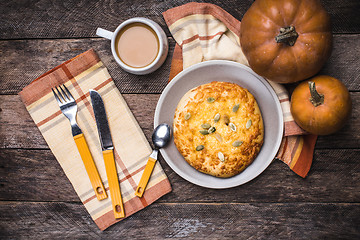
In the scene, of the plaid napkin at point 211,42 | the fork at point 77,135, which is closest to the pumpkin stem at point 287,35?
the plaid napkin at point 211,42

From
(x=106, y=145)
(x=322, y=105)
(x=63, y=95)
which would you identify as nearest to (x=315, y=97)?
(x=322, y=105)

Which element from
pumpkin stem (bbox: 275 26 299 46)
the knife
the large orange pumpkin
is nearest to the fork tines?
the knife

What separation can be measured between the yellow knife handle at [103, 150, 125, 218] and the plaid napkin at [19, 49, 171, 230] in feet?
0.10

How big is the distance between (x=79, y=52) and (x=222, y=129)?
38.6 inches

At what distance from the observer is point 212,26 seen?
5.81ft

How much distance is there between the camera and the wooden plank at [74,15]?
5.93 feet

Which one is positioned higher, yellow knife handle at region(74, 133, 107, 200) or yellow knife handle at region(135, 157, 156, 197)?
yellow knife handle at region(74, 133, 107, 200)

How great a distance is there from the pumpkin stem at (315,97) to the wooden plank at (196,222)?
2.18 ft

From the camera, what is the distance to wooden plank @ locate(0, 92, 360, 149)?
5.82 ft

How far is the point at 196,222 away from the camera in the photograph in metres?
1.87

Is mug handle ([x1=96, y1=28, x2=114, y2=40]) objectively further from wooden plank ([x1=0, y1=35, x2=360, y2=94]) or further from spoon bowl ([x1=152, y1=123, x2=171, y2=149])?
spoon bowl ([x1=152, y1=123, x2=171, y2=149])

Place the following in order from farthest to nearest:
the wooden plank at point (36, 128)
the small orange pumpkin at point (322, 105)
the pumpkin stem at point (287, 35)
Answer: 1. the wooden plank at point (36, 128)
2. the small orange pumpkin at point (322, 105)
3. the pumpkin stem at point (287, 35)

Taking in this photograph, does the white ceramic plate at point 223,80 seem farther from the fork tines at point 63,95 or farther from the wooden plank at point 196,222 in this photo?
the fork tines at point 63,95

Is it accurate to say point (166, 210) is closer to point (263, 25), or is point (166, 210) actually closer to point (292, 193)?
point (292, 193)
